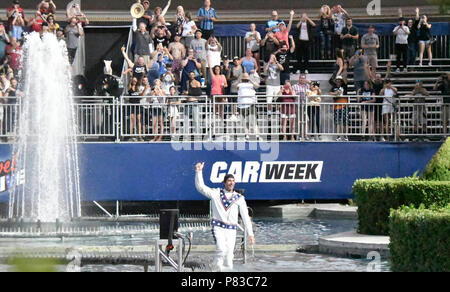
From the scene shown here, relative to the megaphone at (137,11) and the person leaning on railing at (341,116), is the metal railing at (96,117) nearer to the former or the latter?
the megaphone at (137,11)

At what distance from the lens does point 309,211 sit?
26.0m

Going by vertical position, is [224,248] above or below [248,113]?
below

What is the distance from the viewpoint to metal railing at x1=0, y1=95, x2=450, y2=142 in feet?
82.7

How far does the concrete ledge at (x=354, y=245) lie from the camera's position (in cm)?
1728

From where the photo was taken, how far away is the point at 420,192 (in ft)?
58.5

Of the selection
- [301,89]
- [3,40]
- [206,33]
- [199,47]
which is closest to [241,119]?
[301,89]

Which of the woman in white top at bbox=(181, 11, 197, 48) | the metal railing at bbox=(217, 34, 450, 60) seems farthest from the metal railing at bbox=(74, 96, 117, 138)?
the metal railing at bbox=(217, 34, 450, 60)

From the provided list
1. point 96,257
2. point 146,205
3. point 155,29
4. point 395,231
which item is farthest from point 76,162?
point 395,231

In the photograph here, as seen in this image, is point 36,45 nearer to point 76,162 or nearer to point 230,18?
point 76,162

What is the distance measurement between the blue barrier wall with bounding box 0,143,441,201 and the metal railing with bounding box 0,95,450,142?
0.32 m

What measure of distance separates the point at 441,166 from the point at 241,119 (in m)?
8.18

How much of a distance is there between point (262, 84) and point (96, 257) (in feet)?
53.4

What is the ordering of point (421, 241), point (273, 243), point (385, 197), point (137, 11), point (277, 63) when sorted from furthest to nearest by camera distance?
1. point (137, 11)
2. point (277, 63)
3. point (273, 243)
4. point (385, 197)
5. point (421, 241)

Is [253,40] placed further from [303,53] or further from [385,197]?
[385,197]
